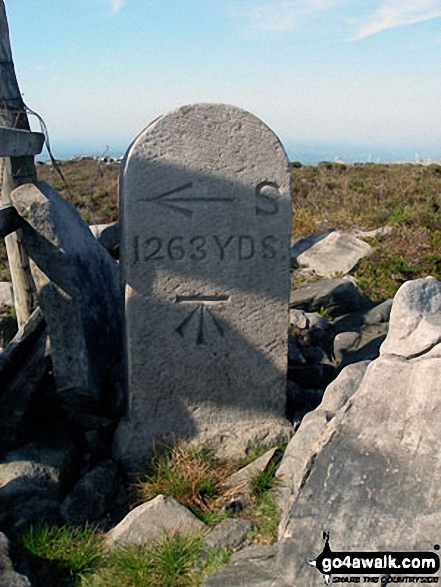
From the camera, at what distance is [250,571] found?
109 inches

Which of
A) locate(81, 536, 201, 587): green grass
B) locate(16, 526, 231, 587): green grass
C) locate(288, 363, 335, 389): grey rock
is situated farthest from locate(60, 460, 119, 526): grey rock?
locate(288, 363, 335, 389): grey rock

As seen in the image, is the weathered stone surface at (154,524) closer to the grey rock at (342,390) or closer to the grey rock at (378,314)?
the grey rock at (342,390)

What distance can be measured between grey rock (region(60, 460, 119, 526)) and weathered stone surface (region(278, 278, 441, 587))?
1.61m

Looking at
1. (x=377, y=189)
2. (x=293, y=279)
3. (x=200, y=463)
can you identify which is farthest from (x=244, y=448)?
(x=377, y=189)

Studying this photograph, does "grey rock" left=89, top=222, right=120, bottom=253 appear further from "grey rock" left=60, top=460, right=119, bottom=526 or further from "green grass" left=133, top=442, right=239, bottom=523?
"grey rock" left=60, top=460, right=119, bottom=526

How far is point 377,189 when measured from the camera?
16.3 metres

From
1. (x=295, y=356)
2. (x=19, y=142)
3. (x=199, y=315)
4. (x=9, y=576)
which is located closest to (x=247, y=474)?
(x=199, y=315)

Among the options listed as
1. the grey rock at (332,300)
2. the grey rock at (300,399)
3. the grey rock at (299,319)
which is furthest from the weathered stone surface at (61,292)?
the grey rock at (332,300)

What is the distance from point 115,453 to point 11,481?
0.81 meters

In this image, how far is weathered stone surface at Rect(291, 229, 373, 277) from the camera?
9.16m

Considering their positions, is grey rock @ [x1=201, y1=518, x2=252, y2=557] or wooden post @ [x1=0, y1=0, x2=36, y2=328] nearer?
grey rock @ [x1=201, y1=518, x2=252, y2=557]

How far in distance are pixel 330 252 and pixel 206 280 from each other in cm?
553

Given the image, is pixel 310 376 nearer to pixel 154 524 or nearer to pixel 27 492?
pixel 154 524

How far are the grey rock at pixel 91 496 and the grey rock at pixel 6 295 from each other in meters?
4.51
